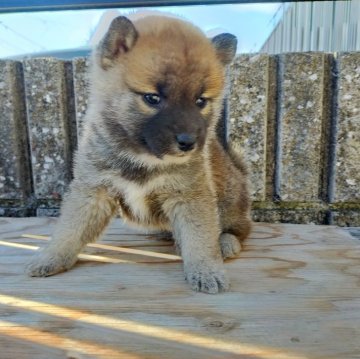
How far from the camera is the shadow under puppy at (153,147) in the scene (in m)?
1.29

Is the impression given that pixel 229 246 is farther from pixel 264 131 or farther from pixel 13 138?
pixel 13 138

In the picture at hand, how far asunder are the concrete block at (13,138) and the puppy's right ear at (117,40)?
28.6 inches

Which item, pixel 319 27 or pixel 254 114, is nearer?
pixel 254 114

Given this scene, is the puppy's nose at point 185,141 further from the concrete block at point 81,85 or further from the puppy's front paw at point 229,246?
the concrete block at point 81,85

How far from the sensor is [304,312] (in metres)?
1.09

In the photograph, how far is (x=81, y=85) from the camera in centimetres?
195

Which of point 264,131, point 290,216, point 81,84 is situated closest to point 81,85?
point 81,84

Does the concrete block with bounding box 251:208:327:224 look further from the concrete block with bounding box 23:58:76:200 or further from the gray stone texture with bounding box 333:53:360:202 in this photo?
the concrete block with bounding box 23:58:76:200

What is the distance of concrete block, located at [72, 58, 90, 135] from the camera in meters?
1.94

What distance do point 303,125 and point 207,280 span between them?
0.94 m

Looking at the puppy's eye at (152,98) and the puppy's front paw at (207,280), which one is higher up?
the puppy's eye at (152,98)

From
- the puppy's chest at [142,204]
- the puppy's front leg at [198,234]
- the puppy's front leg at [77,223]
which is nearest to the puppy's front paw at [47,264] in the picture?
the puppy's front leg at [77,223]

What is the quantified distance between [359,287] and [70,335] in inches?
31.9

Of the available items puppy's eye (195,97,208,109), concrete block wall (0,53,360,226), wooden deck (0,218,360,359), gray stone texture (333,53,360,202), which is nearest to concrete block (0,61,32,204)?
concrete block wall (0,53,360,226)
